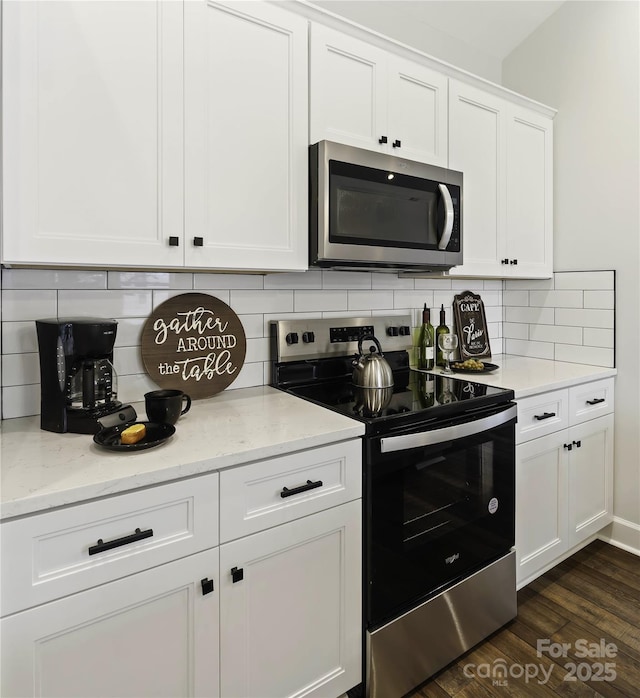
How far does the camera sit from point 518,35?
8.82 feet

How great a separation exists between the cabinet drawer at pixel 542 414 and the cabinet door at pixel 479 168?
67cm

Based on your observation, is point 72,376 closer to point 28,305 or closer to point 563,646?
point 28,305

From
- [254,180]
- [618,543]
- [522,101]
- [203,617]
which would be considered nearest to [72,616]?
[203,617]

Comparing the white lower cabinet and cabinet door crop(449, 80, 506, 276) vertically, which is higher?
cabinet door crop(449, 80, 506, 276)

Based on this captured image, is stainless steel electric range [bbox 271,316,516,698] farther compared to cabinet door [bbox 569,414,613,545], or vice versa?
cabinet door [bbox 569,414,613,545]

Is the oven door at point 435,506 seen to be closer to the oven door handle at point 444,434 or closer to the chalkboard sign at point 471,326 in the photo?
the oven door handle at point 444,434

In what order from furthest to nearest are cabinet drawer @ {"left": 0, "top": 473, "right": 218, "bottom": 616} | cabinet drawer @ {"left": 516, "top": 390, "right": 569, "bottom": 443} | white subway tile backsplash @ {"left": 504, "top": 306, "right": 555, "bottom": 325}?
white subway tile backsplash @ {"left": 504, "top": 306, "right": 555, "bottom": 325} < cabinet drawer @ {"left": 516, "top": 390, "right": 569, "bottom": 443} < cabinet drawer @ {"left": 0, "top": 473, "right": 218, "bottom": 616}

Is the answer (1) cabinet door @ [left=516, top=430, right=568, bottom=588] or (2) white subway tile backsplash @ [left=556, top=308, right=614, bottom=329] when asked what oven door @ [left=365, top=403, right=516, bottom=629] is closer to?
(1) cabinet door @ [left=516, top=430, right=568, bottom=588]

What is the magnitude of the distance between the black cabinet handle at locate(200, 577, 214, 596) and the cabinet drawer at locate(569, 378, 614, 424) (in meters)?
1.78

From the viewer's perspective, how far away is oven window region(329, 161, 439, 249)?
5.43ft

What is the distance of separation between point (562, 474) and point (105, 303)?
2067mm

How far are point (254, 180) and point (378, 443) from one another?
94 cm

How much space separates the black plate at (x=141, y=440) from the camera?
1126mm

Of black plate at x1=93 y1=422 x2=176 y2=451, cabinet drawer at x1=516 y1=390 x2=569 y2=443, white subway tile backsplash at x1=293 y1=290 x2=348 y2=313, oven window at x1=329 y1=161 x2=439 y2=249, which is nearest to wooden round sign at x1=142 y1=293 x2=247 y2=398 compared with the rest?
white subway tile backsplash at x1=293 y1=290 x2=348 y2=313
